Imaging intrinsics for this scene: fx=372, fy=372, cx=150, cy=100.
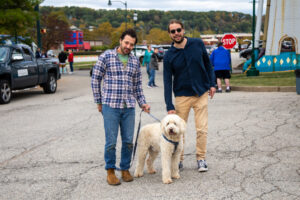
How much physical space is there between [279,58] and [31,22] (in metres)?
13.7

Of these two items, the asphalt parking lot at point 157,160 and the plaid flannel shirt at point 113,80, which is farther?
the plaid flannel shirt at point 113,80

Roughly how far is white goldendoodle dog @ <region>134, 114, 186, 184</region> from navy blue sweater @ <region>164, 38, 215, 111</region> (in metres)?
0.45

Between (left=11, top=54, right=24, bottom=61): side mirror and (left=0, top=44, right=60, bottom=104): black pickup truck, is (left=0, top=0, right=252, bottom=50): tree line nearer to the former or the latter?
(left=0, top=44, right=60, bottom=104): black pickup truck

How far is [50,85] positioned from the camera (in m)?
15.8

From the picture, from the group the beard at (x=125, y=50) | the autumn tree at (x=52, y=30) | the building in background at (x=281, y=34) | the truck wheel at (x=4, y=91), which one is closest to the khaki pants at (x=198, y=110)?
the beard at (x=125, y=50)

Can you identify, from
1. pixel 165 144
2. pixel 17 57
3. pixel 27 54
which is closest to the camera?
pixel 165 144

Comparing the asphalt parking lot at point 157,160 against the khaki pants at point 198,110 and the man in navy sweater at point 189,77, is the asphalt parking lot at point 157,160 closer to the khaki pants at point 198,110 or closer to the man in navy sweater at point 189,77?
the khaki pants at point 198,110

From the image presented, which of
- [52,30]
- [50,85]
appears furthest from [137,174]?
[52,30]

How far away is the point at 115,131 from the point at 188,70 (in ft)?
4.07

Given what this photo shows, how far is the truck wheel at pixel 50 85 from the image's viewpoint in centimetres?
1564

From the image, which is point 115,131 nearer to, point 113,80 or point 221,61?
point 113,80

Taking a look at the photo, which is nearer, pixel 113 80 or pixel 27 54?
pixel 113 80

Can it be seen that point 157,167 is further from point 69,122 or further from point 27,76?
point 27,76

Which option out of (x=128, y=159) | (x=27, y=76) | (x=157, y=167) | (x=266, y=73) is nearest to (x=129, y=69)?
(x=128, y=159)
